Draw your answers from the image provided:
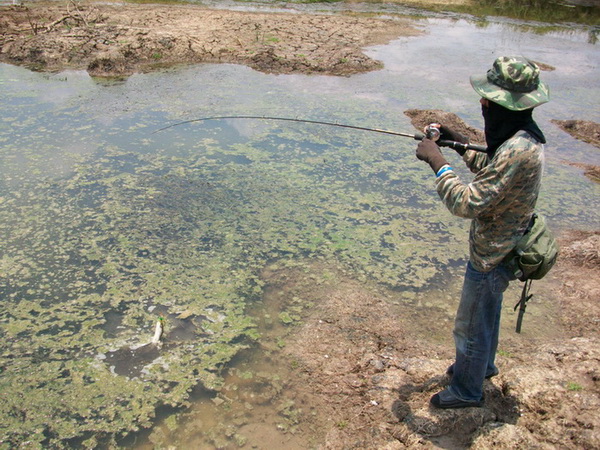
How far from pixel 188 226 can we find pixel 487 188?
7.02 ft

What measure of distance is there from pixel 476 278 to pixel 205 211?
2136 millimetres

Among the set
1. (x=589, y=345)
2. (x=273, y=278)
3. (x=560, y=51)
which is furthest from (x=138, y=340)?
(x=560, y=51)

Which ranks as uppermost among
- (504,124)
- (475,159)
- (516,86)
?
(516,86)

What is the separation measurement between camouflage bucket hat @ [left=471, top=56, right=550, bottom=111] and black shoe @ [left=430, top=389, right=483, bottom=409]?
103 cm

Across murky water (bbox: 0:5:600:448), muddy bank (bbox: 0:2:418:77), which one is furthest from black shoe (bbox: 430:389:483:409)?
muddy bank (bbox: 0:2:418:77)

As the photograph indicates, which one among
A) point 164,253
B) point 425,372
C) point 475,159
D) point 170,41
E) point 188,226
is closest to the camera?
point 475,159

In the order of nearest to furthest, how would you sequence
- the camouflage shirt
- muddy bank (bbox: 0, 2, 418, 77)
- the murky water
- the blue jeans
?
the camouflage shirt
the blue jeans
the murky water
muddy bank (bbox: 0, 2, 418, 77)

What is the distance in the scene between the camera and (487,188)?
1.61 metres

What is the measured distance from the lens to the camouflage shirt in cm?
157

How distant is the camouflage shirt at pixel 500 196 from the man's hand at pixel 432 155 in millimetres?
55

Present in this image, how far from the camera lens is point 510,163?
61.5 inches

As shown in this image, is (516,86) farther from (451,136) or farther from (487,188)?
(451,136)

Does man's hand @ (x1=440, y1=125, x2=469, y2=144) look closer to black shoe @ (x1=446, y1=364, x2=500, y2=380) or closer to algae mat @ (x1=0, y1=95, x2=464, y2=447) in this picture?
black shoe @ (x1=446, y1=364, x2=500, y2=380)

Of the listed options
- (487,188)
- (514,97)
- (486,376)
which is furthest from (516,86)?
(486,376)
